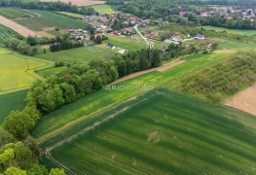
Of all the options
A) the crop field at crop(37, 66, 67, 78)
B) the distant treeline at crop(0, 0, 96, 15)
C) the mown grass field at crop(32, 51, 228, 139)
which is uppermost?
the distant treeline at crop(0, 0, 96, 15)

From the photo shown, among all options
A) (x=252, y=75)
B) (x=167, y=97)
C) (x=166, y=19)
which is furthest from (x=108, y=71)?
(x=166, y=19)

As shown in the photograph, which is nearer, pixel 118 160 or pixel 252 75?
pixel 118 160

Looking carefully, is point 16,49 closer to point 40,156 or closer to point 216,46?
point 40,156

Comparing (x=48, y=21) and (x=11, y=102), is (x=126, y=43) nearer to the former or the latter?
(x=48, y=21)

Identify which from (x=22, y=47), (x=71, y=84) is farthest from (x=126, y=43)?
(x=71, y=84)

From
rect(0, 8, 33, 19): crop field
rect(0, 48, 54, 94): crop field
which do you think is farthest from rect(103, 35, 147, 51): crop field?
rect(0, 8, 33, 19): crop field

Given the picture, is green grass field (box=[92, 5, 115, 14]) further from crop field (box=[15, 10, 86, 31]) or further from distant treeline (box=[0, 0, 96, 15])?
crop field (box=[15, 10, 86, 31])
